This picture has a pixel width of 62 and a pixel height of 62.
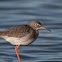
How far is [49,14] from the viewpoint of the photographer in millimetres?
21688

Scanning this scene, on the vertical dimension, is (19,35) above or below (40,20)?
below

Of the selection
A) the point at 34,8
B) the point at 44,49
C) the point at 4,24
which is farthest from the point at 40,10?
the point at 44,49

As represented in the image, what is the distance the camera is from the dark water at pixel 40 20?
14.8 metres

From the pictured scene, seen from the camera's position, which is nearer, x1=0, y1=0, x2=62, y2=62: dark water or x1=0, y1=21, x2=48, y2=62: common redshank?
x1=0, y1=21, x2=48, y2=62: common redshank

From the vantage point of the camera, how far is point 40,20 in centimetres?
2048

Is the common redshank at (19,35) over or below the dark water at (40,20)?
below

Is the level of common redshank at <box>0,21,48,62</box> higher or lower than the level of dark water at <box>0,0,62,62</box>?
lower

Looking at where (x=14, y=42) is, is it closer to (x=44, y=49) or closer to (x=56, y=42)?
(x=44, y=49)

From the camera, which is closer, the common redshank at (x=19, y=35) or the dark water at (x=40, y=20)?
the common redshank at (x=19, y=35)

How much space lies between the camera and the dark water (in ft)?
48.6

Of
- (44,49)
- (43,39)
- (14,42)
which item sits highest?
(43,39)

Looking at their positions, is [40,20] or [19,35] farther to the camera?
[40,20]

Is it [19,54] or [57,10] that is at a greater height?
[57,10]

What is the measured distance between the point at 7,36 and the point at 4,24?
6.56 metres
